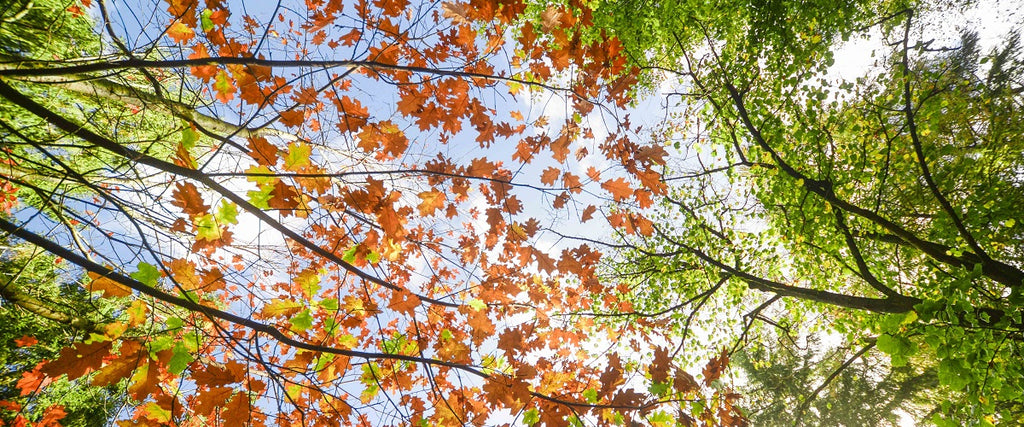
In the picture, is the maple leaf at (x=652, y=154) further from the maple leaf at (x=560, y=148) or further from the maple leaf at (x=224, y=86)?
the maple leaf at (x=224, y=86)

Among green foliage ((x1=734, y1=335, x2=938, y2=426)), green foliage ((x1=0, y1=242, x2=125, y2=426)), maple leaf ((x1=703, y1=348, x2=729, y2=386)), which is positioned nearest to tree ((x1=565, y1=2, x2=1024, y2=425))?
maple leaf ((x1=703, y1=348, x2=729, y2=386))

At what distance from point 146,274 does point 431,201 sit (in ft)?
6.68

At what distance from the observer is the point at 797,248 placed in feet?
17.6

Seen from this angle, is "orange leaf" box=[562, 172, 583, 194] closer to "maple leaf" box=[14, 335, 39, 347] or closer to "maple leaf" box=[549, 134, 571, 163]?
"maple leaf" box=[549, 134, 571, 163]

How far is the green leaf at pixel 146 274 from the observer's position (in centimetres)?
193

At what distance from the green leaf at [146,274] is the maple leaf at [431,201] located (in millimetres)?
1979

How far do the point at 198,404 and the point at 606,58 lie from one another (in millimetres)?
4010

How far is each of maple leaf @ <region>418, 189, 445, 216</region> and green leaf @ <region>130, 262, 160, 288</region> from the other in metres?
1.98

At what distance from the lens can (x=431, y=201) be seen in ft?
11.5

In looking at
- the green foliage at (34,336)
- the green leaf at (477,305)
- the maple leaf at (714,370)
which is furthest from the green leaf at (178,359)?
the green foliage at (34,336)

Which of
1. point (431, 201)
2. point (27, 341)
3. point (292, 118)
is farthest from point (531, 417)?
point (27, 341)

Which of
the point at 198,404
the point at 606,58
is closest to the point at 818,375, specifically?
the point at 606,58

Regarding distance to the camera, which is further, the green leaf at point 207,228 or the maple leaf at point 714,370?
the maple leaf at point 714,370

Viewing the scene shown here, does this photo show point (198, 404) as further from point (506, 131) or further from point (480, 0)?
point (480, 0)
